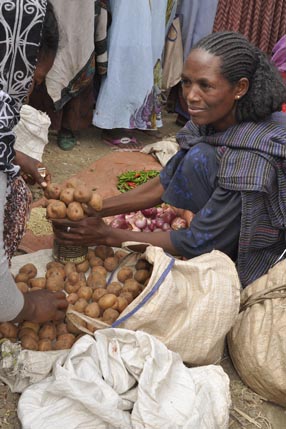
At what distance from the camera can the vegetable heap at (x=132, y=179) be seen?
421 centimetres

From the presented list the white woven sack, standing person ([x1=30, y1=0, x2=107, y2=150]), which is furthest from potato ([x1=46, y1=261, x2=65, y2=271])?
standing person ([x1=30, y1=0, x2=107, y2=150])

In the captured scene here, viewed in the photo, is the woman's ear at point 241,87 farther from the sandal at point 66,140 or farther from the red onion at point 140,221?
the sandal at point 66,140

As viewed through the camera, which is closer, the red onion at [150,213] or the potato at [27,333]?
the potato at [27,333]

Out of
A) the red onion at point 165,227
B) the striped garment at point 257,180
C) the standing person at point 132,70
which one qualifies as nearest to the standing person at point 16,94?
the striped garment at point 257,180

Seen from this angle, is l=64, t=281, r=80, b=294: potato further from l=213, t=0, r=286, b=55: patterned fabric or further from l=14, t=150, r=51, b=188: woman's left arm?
l=213, t=0, r=286, b=55: patterned fabric

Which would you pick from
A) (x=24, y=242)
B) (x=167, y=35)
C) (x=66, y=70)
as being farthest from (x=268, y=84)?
(x=167, y=35)

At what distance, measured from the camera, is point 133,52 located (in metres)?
4.79

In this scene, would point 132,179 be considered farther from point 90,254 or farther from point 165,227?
point 90,254

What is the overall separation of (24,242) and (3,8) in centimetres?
165

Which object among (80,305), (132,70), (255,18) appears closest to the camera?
(80,305)

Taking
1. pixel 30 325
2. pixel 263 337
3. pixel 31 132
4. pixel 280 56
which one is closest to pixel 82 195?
pixel 30 325

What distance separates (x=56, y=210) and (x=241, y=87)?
41.9 inches

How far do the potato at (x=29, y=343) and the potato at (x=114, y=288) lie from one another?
45 centimetres

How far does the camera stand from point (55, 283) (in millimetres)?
2562
